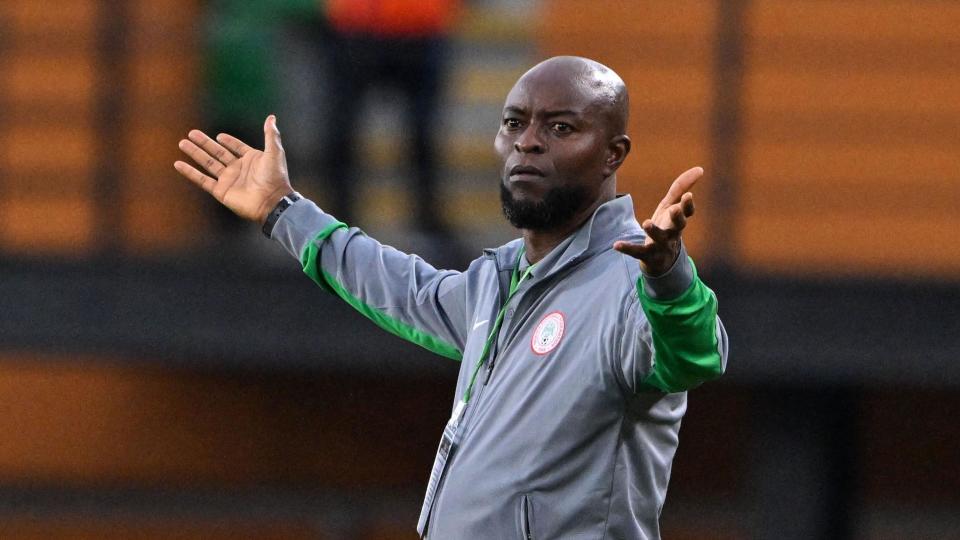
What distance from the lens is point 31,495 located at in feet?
29.6

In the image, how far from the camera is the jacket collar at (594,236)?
391 cm

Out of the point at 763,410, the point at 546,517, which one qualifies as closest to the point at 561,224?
the point at 546,517

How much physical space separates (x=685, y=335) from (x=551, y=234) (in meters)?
0.62

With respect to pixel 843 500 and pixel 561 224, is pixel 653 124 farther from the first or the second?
pixel 561 224

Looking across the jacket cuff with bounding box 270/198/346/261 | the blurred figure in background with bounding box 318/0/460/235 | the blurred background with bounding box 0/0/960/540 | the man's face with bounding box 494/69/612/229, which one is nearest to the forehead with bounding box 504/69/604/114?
the man's face with bounding box 494/69/612/229

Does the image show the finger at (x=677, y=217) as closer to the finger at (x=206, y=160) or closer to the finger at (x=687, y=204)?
the finger at (x=687, y=204)

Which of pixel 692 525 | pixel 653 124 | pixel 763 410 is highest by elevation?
pixel 653 124

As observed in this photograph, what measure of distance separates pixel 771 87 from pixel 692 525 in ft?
7.41

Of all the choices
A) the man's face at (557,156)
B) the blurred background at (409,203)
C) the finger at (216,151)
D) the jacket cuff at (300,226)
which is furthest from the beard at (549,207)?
the blurred background at (409,203)

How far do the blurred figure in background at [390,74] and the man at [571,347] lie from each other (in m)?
3.29

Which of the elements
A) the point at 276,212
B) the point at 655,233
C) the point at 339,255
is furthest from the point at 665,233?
the point at 276,212

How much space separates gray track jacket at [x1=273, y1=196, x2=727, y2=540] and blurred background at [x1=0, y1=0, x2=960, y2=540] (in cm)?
374

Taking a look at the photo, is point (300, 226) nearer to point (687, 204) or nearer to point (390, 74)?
point (687, 204)

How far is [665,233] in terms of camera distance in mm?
3410
